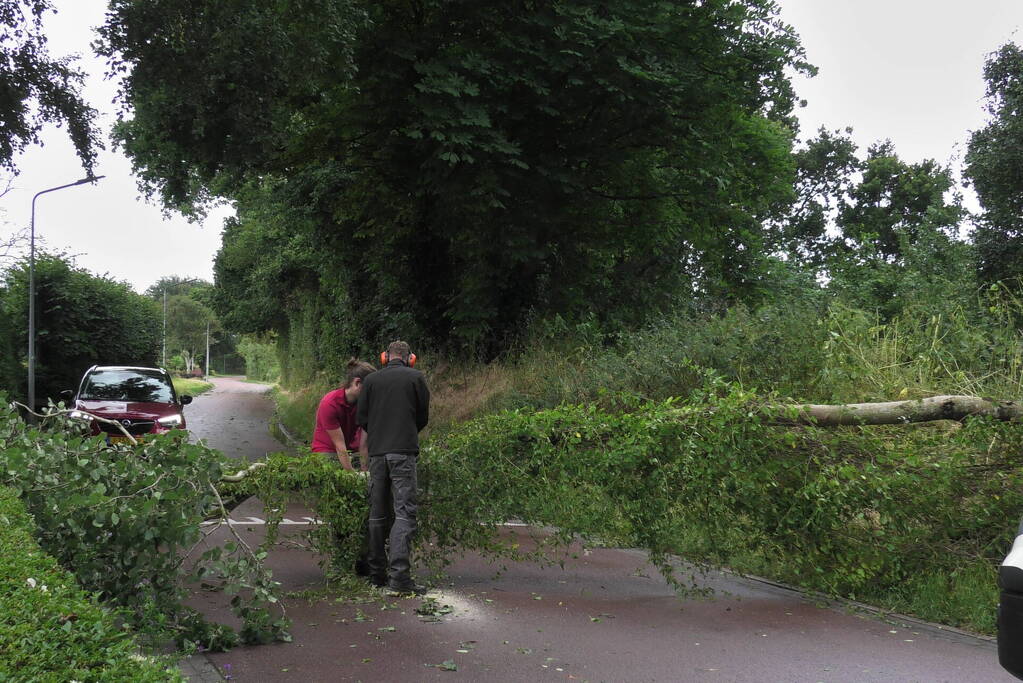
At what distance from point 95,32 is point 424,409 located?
977 centimetres

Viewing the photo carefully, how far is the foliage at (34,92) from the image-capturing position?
14.3m

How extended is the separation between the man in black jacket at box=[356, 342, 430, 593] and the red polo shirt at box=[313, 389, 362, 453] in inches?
30.8

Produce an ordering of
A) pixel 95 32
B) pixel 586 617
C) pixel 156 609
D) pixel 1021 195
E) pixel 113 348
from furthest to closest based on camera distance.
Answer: pixel 113 348, pixel 1021 195, pixel 95 32, pixel 586 617, pixel 156 609

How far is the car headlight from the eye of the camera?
1486 cm

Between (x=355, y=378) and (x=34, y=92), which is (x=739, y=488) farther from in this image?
(x=34, y=92)

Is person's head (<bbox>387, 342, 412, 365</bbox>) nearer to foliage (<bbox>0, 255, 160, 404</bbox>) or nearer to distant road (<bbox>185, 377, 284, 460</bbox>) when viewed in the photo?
distant road (<bbox>185, 377, 284, 460</bbox>)

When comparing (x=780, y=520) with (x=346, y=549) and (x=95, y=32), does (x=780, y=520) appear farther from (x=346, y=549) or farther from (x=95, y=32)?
(x=95, y=32)

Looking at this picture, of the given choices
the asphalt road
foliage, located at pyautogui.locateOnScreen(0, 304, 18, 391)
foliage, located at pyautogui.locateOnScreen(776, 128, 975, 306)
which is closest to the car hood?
the asphalt road

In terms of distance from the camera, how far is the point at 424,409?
7562 millimetres

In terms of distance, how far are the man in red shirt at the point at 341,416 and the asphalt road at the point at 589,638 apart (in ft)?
3.50

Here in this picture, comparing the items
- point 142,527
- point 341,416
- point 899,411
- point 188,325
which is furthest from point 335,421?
point 188,325

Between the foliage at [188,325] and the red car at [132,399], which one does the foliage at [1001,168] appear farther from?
Result: the foliage at [188,325]

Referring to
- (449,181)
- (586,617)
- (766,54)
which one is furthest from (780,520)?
(766,54)

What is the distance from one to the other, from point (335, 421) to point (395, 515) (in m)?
1.46
